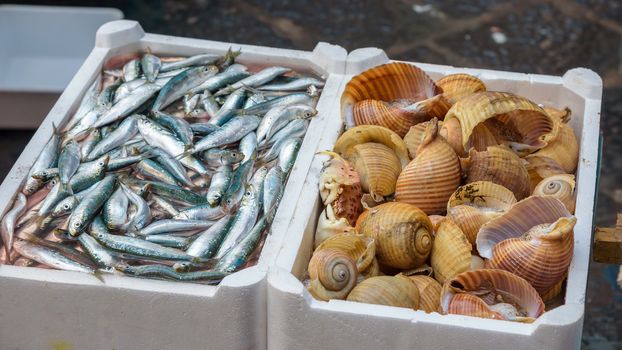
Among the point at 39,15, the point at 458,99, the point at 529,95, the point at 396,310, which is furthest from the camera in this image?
the point at 39,15

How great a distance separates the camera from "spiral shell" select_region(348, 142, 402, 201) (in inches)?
120

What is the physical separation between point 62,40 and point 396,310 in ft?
13.3

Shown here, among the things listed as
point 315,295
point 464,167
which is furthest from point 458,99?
point 315,295

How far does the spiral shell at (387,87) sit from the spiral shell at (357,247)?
2.11ft

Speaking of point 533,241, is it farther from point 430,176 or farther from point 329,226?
point 329,226

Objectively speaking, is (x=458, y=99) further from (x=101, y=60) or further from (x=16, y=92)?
(x=16, y=92)

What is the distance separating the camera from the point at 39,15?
19.6ft

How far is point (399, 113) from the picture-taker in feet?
10.8

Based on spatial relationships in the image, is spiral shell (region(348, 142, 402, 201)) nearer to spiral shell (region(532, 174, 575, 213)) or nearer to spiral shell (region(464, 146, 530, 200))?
spiral shell (region(464, 146, 530, 200))

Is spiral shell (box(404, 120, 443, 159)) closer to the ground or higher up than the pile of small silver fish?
higher up

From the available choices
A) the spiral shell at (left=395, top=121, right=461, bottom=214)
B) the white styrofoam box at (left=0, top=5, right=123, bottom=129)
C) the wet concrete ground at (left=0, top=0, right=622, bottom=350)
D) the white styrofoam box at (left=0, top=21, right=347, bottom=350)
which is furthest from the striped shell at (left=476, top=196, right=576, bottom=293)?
the white styrofoam box at (left=0, top=5, right=123, bottom=129)

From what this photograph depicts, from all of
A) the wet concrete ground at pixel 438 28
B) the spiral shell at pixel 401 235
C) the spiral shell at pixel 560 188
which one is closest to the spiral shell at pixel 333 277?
the spiral shell at pixel 401 235

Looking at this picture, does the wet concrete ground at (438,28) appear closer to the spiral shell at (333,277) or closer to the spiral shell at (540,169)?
the spiral shell at (540,169)

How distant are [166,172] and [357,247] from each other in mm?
773
